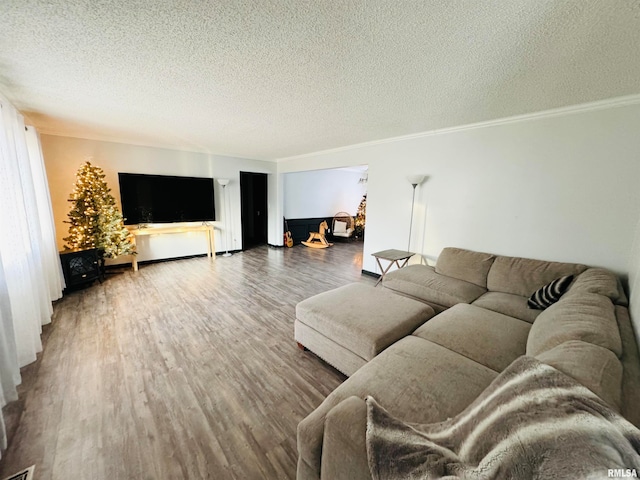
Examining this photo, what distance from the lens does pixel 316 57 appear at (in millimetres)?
1732

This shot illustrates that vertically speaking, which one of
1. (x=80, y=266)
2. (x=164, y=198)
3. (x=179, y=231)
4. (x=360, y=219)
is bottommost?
(x=80, y=266)

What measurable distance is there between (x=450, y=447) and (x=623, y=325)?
1.57 m

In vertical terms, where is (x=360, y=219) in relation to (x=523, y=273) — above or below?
above

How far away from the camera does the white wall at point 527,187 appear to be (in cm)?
241

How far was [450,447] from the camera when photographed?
0.84 m

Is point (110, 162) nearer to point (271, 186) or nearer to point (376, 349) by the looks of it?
point (271, 186)

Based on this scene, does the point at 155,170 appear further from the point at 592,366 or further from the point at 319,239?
the point at 592,366

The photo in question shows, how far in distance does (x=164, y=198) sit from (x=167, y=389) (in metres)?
4.30

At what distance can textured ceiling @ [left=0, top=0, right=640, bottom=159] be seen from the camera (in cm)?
129

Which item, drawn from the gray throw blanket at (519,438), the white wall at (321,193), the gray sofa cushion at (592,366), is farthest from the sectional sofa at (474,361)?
the white wall at (321,193)

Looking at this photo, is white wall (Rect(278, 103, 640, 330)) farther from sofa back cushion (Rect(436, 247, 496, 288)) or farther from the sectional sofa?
the sectional sofa

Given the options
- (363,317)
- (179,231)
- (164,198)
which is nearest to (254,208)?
(179,231)

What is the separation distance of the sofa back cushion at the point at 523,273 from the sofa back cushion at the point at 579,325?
872 millimetres

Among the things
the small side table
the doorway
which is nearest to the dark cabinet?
the doorway
